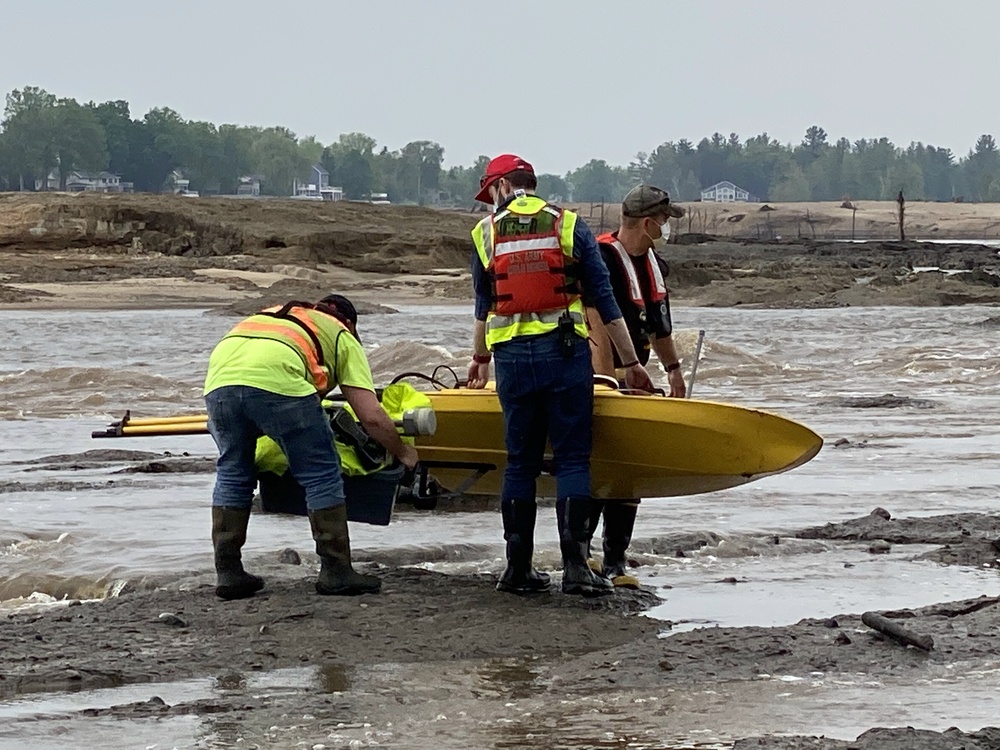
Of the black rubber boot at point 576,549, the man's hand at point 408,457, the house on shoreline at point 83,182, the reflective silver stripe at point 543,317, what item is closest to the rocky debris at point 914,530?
the black rubber boot at point 576,549

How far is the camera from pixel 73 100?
145375 mm

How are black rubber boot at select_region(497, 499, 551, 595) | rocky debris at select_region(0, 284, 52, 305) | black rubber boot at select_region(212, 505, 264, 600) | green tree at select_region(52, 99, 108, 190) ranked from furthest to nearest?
green tree at select_region(52, 99, 108, 190) < rocky debris at select_region(0, 284, 52, 305) < black rubber boot at select_region(497, 499, 551, 595) < black rubber boot at select_region(212, 505, 264, 600)

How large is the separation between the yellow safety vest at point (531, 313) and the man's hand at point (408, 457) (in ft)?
2.09

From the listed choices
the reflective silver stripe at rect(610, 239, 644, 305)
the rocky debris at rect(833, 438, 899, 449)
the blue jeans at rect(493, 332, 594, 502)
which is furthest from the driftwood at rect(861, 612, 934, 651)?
the rocky debris at rect(833, 438, 899, 449)

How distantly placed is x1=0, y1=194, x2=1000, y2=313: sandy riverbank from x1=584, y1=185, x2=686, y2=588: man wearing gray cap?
2818 centimetres

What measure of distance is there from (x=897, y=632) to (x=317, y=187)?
6837 inches

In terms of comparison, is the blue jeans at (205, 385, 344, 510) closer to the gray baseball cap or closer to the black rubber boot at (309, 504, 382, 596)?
the black rubber boot at (309, 504, 382, 596)

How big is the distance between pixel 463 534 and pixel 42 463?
4931 millimetres

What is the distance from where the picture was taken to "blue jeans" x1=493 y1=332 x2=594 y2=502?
23.8ft

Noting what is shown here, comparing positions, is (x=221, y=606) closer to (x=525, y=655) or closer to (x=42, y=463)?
(x=525, y=655)

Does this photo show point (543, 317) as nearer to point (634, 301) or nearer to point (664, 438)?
point (634, 301)

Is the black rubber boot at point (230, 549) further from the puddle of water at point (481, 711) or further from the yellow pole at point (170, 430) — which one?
the puddle of water at point (481, 711)

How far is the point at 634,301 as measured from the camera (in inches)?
310

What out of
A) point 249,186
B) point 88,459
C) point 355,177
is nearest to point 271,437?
point 88,459
